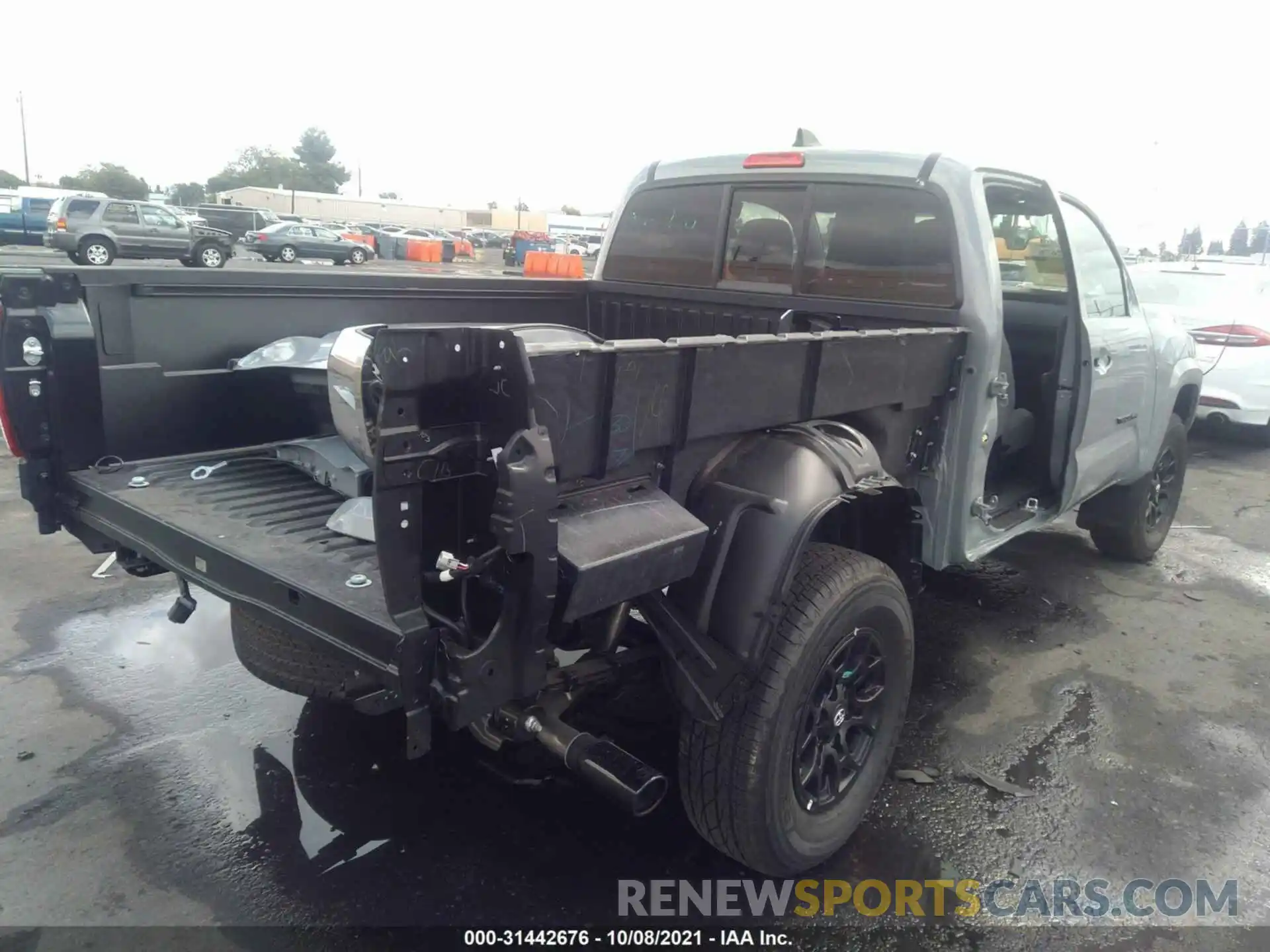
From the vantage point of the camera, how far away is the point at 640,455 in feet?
7.45

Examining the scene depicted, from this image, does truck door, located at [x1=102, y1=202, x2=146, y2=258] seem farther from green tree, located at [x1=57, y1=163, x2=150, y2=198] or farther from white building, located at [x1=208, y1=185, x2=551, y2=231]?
green tree, located at [x1=57, y1=163, x2=150, y2=198]

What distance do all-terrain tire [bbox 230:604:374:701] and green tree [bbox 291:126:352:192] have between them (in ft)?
312

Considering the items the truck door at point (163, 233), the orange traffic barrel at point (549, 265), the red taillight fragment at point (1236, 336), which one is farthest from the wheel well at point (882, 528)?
the truck door at point (163, 233)

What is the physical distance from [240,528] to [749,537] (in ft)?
4.57

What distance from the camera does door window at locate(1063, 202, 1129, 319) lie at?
13.9ft

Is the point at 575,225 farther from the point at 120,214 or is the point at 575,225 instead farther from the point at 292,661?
the point at 292,661

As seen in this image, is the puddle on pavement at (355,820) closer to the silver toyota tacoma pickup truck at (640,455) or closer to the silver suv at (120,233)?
the silver toyota tacoma pickup truck at (640,455)

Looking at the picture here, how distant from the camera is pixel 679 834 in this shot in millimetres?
3029

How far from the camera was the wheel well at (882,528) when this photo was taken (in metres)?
3.08

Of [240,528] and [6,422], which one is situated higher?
[6,422]

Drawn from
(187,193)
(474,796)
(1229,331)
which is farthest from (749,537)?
(187,193)

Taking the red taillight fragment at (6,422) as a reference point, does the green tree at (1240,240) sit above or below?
above

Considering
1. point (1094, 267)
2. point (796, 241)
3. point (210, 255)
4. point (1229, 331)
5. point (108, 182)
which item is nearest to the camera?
point (796, 241)

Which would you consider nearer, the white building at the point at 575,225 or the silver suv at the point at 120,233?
the silver suv at the point at 120,233
